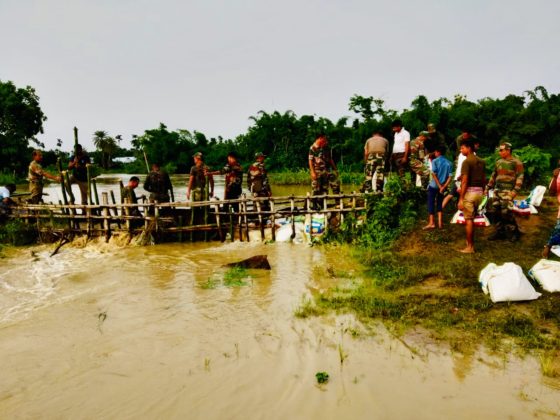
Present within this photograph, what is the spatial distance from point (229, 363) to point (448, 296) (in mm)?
2881

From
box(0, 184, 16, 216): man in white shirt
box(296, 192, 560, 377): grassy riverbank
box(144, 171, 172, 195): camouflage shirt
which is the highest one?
box(144, 171, 172, 195): camouflage shirt

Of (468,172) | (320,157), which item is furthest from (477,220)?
(320,157)

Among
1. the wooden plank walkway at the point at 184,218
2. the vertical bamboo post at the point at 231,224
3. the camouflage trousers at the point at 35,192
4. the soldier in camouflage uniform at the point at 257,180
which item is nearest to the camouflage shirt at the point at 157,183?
the wooden plank walkway at the point at 184,218

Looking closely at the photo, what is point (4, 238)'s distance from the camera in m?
9.91

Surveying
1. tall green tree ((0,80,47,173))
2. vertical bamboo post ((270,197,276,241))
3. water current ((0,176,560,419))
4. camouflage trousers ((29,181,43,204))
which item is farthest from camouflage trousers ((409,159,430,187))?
tall green tree ((0,80,47,173))

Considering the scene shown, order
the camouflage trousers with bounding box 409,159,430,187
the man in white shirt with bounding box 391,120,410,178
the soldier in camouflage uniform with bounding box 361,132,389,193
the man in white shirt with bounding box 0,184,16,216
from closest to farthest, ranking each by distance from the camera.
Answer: the soldier in camouflage uniform with bounding box 361,132,389,193 → the man in white shirt with bounding box 391,120,410,178 → the camouflage trousers with bounding box 409,159,430,187 → the man in white shirt with bounding box 0,184,16,216

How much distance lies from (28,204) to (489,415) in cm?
1131

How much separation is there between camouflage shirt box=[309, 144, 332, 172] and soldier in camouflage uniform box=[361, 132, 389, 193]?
3.03 feet

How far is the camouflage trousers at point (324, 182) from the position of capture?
9086 mm

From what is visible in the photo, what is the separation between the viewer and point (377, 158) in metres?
8.62

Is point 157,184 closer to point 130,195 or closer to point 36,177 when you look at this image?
point 130,195

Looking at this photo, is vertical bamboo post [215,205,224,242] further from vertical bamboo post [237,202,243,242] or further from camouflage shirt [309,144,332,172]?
camouflage shirt [309,144,332,172]

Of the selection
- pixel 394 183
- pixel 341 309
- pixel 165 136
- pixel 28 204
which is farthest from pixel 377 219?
pixel 165 136

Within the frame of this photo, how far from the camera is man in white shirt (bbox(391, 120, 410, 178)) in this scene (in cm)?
875
